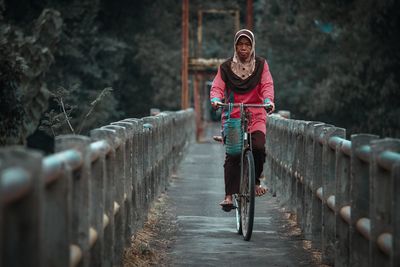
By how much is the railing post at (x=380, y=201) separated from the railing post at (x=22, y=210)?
2.48m

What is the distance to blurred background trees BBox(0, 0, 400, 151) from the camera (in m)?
29.0

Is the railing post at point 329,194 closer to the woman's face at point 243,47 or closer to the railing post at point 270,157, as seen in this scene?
the woman's face at point 243,47

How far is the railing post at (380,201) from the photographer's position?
6.32m

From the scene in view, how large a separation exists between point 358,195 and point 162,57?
46642 millimetres

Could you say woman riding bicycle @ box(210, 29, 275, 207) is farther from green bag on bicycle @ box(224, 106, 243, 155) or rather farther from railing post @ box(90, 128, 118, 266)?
railing post @ box(90, 128, 118, 266)

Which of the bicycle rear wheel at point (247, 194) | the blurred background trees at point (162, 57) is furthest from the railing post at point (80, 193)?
the blurred background trees at point (162, 57)

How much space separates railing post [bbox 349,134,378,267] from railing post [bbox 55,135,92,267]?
1.96m

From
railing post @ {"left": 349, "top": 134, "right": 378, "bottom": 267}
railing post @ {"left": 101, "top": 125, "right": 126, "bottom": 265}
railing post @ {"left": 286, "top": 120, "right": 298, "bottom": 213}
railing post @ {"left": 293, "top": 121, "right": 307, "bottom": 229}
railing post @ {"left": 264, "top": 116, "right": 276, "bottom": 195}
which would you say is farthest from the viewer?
railing post @ {"left": 264, "top": 116, "right": 276, "bottom": 195}

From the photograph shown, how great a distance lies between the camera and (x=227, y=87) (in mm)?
11492

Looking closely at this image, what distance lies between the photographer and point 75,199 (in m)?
6.24

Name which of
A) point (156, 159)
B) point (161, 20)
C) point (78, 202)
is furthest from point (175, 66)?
point (78, 202)

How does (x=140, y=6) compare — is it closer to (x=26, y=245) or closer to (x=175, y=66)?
(x=175, y=66)

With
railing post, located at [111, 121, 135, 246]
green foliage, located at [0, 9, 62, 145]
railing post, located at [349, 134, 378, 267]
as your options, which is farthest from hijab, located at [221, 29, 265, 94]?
green foliage, located at [0, 9, 62, 145]

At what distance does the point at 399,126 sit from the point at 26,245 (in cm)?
3454
